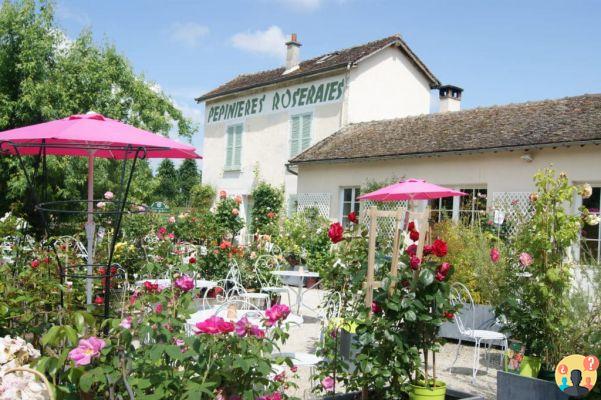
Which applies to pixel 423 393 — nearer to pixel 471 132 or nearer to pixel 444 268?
pixel 444 268

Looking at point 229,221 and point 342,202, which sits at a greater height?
point 342,202

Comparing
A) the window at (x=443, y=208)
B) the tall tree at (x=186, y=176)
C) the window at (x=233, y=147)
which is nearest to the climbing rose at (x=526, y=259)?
the window at (x=443, y=208)

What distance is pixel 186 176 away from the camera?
3812cm

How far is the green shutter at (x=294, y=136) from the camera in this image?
16.9m

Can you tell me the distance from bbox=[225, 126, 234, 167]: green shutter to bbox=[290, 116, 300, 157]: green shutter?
3.03 m

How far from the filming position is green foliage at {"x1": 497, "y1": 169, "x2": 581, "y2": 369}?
415cm

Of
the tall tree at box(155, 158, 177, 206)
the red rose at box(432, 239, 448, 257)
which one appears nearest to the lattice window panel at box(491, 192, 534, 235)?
the red rose at box(432, 239, 448, 257)

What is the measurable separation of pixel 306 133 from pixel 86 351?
48.0ft

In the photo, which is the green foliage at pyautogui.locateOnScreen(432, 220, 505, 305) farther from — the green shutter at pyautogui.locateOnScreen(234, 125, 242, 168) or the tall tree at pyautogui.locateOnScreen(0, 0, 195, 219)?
the green shutter at pyautogui.locateOnScreen(234, 125, 242, 168)

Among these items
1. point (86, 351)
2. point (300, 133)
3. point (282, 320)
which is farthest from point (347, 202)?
point (86, 351)

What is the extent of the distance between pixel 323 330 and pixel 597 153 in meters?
7.39

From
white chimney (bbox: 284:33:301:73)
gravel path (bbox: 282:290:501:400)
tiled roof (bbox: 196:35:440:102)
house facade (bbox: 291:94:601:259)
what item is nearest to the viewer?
gravel path (bbox: 282:290:501:400)

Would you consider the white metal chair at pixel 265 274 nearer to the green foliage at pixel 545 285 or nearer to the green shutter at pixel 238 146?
the green foliage at pixel 545 285

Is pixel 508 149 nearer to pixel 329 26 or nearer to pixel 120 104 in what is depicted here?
pixel 329 26
